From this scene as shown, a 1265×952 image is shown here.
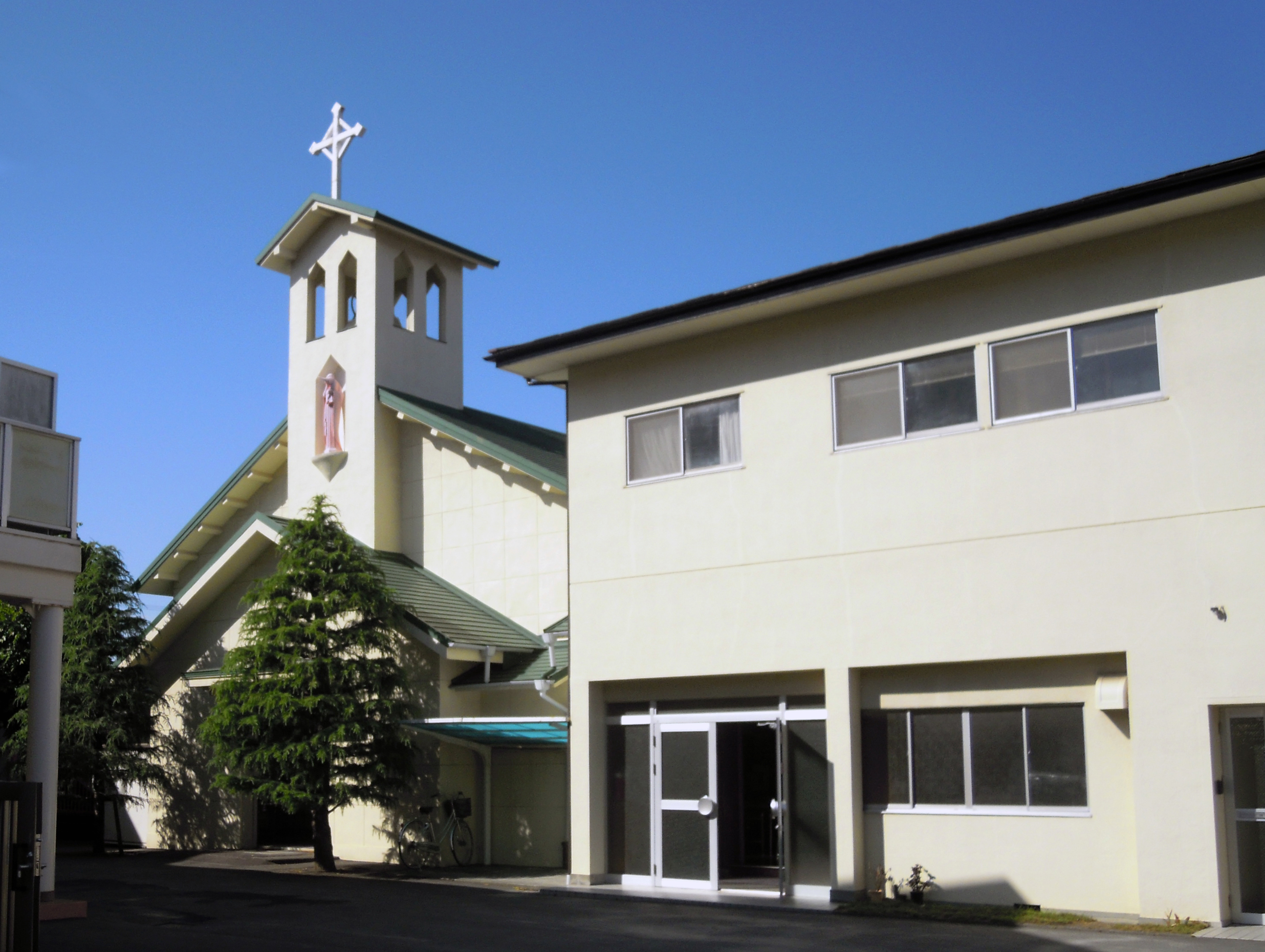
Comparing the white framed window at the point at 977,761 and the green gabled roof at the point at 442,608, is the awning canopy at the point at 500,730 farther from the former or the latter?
the white framed window at the point at 977,761

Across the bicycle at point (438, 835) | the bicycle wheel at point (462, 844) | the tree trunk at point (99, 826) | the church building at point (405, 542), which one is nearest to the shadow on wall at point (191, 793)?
the church building at point (405, 542)

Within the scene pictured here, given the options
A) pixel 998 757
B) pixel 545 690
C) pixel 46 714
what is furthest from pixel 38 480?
pixel 998 757

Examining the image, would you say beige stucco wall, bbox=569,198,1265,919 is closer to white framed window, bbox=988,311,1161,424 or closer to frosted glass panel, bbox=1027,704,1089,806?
white framed window, bbox=988,311,1161,424

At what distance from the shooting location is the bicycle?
2103cm

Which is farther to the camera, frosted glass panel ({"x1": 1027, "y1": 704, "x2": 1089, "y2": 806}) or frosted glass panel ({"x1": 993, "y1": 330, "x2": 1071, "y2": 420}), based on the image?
frosted glass panel ({"x1": 993, "y1": 330, "x2": 1071, "y2": 420})

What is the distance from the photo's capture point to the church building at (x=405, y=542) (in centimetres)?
2131

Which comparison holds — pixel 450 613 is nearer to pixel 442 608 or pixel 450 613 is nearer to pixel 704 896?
pixel 442 608

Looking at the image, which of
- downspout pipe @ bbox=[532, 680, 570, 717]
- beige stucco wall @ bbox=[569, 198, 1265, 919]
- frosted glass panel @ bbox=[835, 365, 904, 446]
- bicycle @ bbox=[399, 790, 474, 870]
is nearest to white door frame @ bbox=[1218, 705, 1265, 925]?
beige stucco wall @ bbox=[569, 198, 1265, 919]

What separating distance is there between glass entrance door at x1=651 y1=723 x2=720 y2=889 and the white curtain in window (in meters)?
3.34

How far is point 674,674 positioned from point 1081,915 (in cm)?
572

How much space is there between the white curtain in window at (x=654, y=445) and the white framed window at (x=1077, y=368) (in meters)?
4.50

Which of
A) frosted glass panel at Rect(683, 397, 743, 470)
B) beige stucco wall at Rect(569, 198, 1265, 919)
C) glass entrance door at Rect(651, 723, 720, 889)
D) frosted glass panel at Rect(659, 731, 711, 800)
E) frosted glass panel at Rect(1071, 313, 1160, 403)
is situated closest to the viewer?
beige stucco wall at Rect(569, 198, 1265, 919)

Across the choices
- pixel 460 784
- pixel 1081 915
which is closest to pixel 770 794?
pixel 460 784

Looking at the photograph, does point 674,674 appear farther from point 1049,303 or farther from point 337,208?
point 337,208
